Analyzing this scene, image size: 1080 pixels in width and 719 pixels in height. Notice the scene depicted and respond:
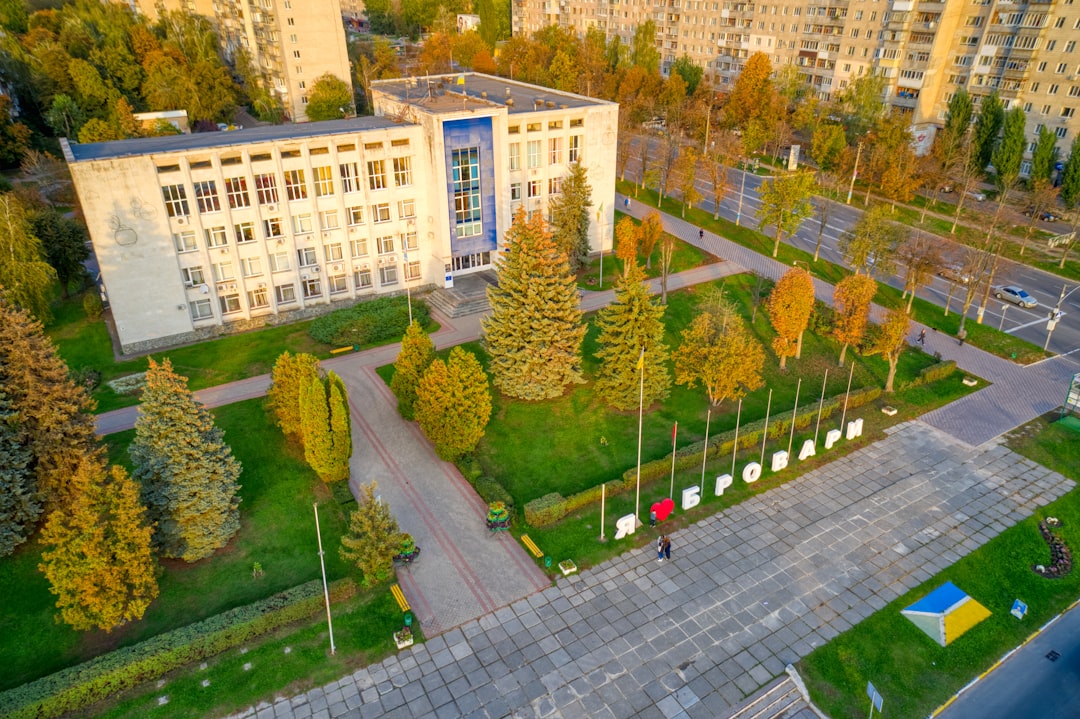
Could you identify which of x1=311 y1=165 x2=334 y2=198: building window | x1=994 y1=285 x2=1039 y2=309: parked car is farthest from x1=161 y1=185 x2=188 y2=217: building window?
x1=994 y1=285 x2=1039 y2=309: parked car

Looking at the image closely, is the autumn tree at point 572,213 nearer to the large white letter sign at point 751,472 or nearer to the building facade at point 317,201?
the building facade at point 317,201

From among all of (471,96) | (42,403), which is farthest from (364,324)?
(471,96)

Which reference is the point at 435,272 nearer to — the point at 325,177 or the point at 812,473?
the point at 325,177

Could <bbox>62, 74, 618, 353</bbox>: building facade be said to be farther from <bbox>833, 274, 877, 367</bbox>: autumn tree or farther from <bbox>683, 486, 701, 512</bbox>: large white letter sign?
<bbox>683, 486, 701, 512</bbox>: large white letter sign

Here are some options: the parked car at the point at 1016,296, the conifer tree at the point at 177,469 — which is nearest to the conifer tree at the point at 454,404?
the conifer tree at the point at 177,469

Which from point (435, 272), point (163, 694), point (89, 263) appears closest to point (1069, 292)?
point (435, 272)
